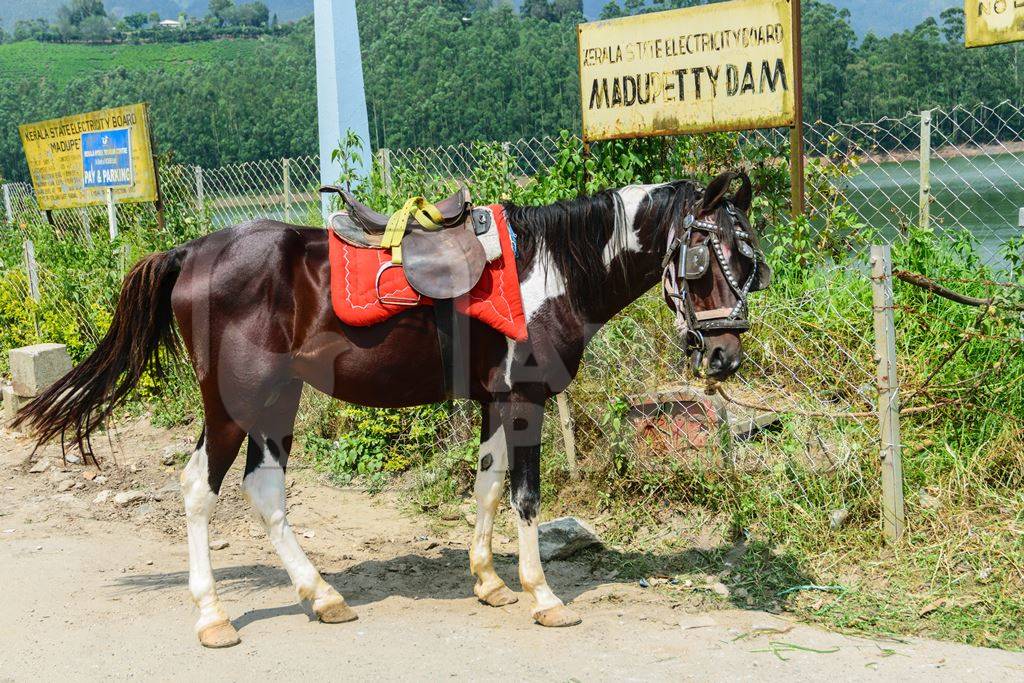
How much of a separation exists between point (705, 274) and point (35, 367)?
6.19 m

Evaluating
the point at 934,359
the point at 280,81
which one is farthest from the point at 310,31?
the point at 934,359

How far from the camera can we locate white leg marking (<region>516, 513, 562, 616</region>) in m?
3.90

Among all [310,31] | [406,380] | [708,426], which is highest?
[310,31]

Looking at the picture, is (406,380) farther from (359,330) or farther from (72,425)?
(72,425)

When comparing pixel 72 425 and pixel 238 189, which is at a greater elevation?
pixel 238 189

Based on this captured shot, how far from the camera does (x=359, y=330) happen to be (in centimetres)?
384

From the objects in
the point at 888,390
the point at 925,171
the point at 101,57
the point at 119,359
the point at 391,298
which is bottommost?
the point at 888,390

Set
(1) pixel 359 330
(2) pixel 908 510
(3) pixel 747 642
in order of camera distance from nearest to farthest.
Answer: (3) pixel 747 642, (1) pixel 359 330, (2) pixel 908 510

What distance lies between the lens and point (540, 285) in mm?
3840

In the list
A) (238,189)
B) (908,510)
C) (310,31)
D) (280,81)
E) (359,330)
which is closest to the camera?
(359,330)

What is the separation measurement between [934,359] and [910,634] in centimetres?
157

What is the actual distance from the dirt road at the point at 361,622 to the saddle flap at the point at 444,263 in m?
1.35

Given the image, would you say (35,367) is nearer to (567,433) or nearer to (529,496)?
(567,433)

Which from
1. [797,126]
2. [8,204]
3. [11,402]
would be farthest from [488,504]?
[8,204]
